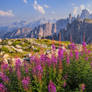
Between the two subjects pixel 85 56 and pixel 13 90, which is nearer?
pixel 13 90

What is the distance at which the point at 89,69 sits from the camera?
6.30 meters

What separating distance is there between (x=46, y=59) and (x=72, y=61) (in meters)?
1.32

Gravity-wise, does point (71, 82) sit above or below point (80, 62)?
below

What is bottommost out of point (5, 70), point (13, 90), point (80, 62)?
point (13, 90)

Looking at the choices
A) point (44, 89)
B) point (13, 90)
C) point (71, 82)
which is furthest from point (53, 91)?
point (71, 82)

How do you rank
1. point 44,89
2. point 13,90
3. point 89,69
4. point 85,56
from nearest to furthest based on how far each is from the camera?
point 44,89 < point 13,90 < point 89,69 < point 85,56

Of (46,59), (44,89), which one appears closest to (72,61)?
(46,59)

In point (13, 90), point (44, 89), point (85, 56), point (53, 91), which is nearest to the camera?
point (53, 91)

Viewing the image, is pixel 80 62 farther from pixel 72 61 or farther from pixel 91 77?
pixel 91 77

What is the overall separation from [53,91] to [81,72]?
2.55 m

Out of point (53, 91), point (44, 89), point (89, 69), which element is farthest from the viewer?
point (89, 69)

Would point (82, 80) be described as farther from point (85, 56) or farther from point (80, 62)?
point (85, 56)

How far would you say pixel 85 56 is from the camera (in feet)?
22.7

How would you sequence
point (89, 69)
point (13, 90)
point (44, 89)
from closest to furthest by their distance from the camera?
point (44, 89)
point (13, 90)
point (89, 69)
